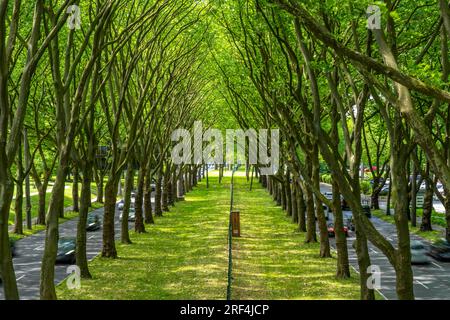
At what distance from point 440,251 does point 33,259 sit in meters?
21.9

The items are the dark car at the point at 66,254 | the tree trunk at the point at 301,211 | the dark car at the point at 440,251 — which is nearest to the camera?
the dark car at the point at 66,254

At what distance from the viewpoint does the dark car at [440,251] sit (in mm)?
29203

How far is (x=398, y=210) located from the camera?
12383mm

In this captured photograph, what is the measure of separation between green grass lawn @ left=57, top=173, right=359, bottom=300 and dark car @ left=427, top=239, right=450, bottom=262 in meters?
6.09

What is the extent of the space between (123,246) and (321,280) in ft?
45.3

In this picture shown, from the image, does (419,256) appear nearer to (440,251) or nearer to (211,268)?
(440,251)

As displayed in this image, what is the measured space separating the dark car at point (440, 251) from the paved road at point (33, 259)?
60.9ft

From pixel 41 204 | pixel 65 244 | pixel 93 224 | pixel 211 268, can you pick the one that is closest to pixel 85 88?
pixel 211 268

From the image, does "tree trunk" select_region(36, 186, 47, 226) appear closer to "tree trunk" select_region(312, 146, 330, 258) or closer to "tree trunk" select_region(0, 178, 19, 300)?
"tree trunk" select_region(312, 146, 330, 258)

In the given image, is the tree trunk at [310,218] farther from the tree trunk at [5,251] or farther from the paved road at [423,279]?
the tree trunk at [5,251]

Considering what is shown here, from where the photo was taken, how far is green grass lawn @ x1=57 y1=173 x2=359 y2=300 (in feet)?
67.3

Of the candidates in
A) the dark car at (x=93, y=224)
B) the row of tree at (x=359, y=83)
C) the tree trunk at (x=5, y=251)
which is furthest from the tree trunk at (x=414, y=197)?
the tree trunk at (x=5, y=251)

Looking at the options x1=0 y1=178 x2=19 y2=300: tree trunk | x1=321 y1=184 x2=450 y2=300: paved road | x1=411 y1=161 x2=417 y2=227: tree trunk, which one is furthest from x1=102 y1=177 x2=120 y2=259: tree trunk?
x1=411 y1=161 x2=417 y2=227: tree trunk
